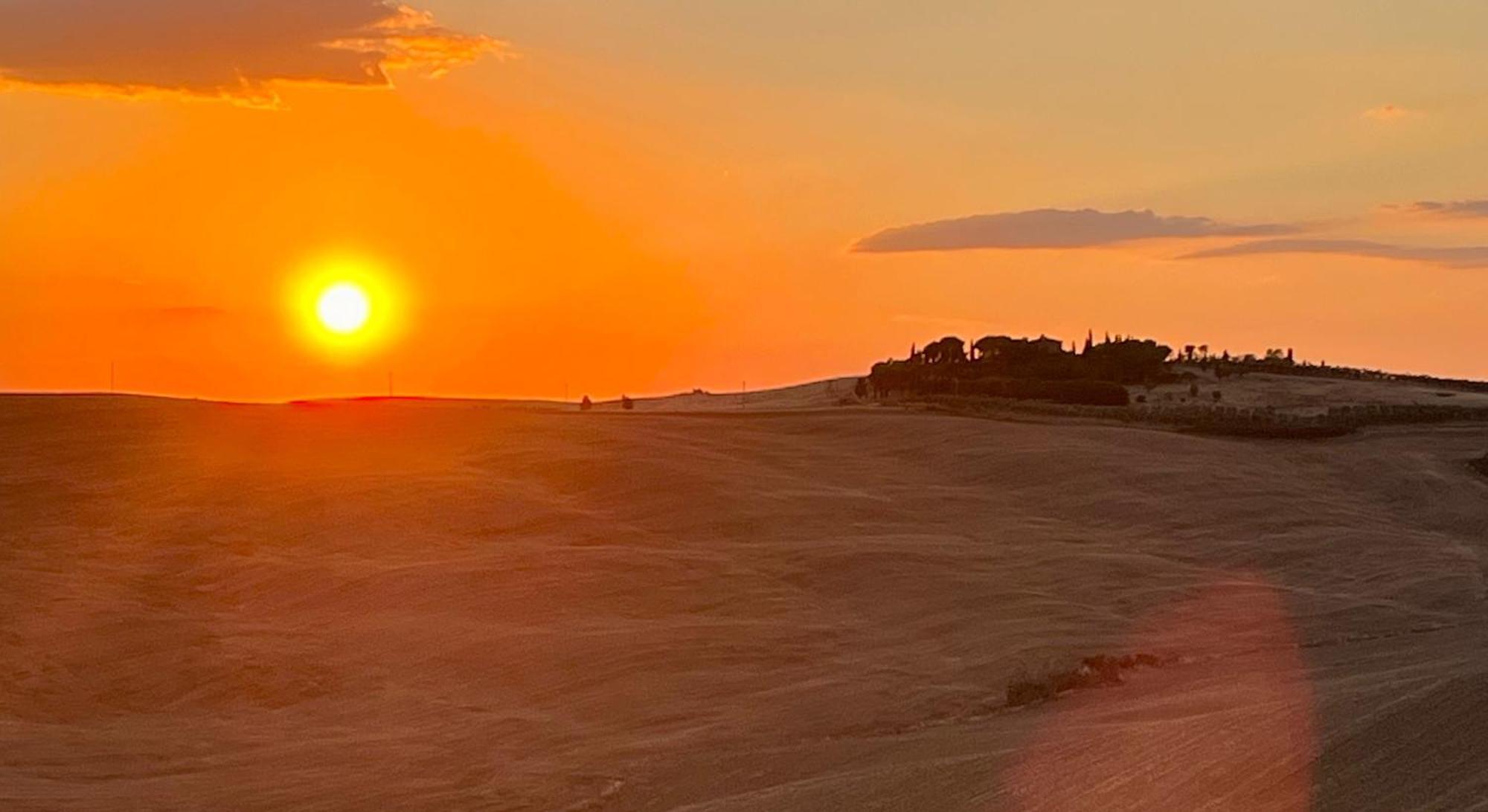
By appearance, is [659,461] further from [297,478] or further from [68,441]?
[68,441]

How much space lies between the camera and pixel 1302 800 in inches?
567

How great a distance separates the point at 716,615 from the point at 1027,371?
4484 centimetres

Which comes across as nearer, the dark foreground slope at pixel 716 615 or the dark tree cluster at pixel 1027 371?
the dark foreground slope at pixel 716 615

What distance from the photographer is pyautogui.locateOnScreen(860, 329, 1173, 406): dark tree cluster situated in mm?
68375

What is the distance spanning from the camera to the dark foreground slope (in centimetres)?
1836

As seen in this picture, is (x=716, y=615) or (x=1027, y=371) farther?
(x=1027, y=371)

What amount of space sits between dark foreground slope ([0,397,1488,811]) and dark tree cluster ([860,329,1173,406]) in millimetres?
12325

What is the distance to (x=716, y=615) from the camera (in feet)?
102

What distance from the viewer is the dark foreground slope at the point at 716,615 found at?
1836 cm

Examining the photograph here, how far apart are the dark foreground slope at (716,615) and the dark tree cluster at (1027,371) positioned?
40.4ft

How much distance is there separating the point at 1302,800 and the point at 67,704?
16.8 m

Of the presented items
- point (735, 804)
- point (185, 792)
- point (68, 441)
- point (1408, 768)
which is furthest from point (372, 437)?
point (1408, 768)

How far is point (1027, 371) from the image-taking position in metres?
74.1

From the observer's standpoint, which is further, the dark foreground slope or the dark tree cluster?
the dark tree cluster
